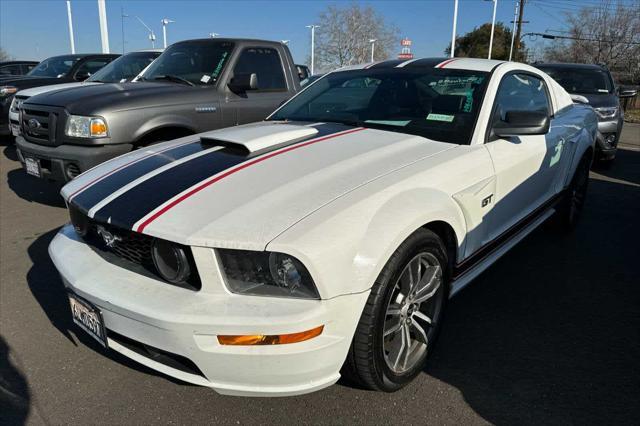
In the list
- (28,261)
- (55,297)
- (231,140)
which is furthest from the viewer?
(28,261)

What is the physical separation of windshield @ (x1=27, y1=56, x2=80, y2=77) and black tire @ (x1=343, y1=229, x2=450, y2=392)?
884 cm

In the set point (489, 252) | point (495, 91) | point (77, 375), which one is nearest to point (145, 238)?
point (77, 375)

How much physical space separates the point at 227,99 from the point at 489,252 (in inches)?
134

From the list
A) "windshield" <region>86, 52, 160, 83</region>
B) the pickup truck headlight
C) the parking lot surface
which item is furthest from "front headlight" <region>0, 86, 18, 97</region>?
the parking lot surface

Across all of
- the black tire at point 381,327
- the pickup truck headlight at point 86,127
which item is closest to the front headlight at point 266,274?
the black tire at point 381,327

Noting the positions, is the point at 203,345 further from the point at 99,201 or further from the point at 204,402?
the point at 99,201

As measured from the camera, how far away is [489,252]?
9.69 ft

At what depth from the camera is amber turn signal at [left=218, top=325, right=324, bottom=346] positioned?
1.70 m

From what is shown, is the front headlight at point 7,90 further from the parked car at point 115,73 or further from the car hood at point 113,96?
the car hood at point 113,96

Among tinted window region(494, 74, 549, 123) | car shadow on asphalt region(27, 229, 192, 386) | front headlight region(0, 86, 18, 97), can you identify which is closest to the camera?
car shadow on asphalt region(27, 229, 192, 386)

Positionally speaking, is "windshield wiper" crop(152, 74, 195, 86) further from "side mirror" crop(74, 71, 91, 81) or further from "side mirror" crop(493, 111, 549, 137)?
"side mirror" crop(74, 71, 91, 81)

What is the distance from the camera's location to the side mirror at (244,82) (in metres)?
5.11

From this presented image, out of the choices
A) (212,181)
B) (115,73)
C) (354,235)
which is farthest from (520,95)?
(115,73)

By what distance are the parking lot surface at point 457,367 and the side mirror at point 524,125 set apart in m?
1.14
